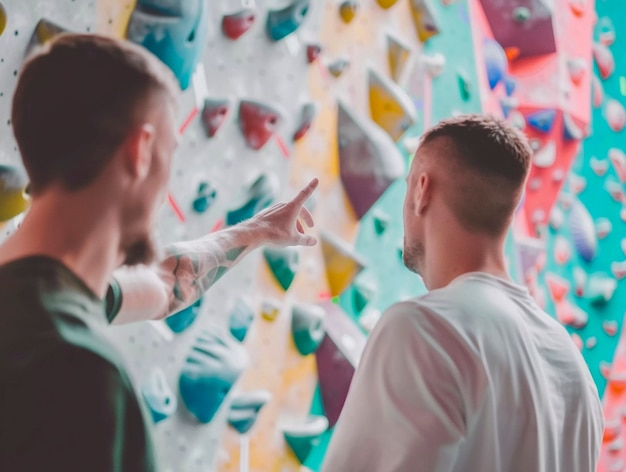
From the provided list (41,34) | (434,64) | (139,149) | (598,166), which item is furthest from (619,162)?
(139,149)

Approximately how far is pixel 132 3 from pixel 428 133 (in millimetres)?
525

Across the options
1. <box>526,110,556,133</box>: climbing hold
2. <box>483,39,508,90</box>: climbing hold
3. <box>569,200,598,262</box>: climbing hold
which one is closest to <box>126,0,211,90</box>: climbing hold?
<box>483,39,508,90</box>: climbing hold

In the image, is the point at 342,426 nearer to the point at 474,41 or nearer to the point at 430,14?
the point at 430,14

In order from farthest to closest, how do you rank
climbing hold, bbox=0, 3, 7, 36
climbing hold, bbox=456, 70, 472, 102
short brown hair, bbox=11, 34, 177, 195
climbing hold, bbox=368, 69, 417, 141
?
climbing hold, bbox=456, 70, 472, 102, climbing hold, bbox=368, 69, 417, 141, climbing hold, bbox=0, 3, 7, 36, short brown hair, bbox=11, 34, 177, 195

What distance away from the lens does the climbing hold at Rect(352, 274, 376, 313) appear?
1937 mm

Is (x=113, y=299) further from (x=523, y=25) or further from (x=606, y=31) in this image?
(x=606, y=31)

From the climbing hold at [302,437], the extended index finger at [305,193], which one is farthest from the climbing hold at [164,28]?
the climbing hold at [302,437]

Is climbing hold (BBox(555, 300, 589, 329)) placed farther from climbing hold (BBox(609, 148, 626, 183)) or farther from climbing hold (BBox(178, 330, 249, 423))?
climbing hold (BBox(178, 330, 249, 423))

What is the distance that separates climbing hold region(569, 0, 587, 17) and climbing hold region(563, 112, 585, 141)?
415mm

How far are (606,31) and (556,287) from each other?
1.03 metres

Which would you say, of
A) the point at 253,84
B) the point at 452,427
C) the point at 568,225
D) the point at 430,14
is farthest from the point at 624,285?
the point at 452,427

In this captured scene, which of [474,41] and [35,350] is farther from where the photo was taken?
[474,41]

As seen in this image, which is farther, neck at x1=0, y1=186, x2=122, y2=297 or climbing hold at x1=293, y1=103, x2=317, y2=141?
climbing hold at x1=293, y1=103, x2=317, y2=141

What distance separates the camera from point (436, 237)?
122cm
